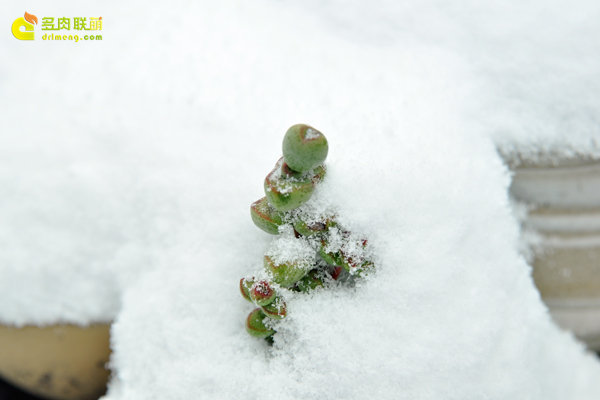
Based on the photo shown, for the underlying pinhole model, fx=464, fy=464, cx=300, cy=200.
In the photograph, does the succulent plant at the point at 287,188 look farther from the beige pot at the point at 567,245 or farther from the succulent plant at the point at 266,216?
the beige pot at the point at 567,245

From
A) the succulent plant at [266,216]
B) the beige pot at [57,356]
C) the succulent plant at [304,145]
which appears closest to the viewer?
the succulent plant at [304,145]

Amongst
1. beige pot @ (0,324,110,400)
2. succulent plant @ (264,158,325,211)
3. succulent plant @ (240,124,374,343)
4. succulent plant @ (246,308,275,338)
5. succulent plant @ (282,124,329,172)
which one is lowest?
beige pot @ (0,324,110,400)

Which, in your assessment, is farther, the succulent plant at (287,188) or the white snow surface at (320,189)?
the white snow surface at (320,189)

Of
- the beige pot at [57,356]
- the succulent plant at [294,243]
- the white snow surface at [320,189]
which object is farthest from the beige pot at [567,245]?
the beige pot at [57,356]


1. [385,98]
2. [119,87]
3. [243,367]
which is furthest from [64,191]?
[385,98]

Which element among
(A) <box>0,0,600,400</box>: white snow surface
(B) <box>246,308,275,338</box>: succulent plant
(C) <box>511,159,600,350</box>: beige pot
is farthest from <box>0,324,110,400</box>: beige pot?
(C) <box>511,159,600,350</box>: beige pot

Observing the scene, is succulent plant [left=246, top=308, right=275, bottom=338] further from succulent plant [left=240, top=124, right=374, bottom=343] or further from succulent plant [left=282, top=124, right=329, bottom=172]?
succulent plant [left=282, top=124, right=329, bottom=172]

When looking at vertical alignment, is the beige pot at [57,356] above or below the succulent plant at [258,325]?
below
